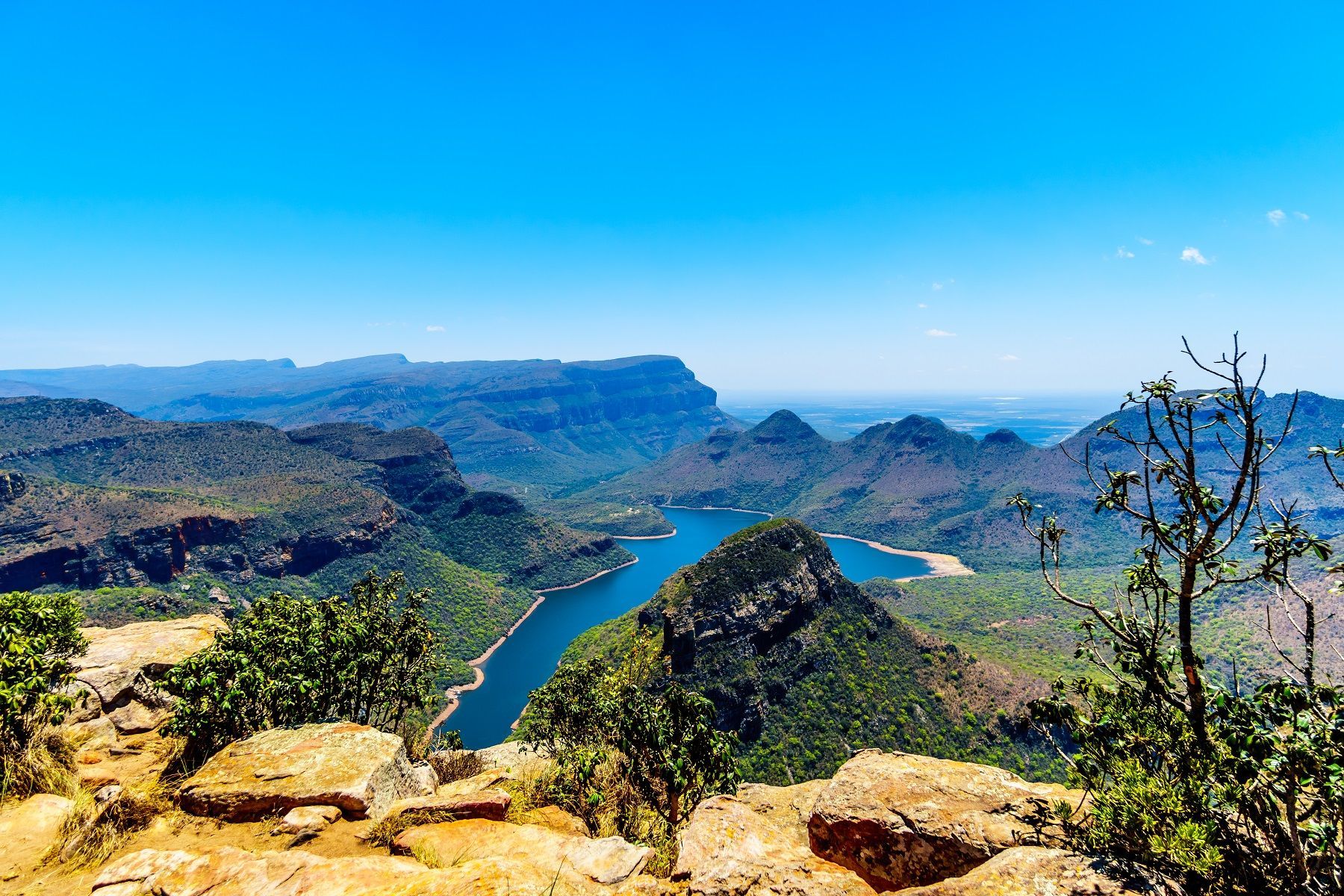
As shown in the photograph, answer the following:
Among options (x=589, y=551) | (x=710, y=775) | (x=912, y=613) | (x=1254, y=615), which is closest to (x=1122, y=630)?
(x=710, y=775)

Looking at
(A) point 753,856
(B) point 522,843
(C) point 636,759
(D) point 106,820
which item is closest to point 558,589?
(C) point 636,759

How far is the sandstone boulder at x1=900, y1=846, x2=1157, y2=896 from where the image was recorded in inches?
348

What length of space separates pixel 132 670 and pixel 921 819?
25717mm

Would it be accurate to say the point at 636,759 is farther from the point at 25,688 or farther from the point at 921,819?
the point at 25,688

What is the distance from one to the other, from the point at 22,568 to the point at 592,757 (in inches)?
5244

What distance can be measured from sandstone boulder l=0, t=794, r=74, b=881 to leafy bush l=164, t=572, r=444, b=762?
2721 mm

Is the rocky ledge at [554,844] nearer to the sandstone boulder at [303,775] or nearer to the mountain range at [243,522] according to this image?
the sandstone boulder at [303,775]

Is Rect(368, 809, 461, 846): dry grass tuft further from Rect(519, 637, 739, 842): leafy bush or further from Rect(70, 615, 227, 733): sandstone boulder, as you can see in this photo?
Rect(70, 615, 227, 733): sandstone boulder

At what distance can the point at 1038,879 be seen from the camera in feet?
30.6

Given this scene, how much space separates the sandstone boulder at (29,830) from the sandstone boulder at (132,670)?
12.1ft

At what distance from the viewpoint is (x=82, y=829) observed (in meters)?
10.9

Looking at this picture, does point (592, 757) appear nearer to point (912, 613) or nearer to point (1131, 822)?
point (1131, 822)

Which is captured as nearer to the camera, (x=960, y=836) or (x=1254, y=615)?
(x=960, y=836)

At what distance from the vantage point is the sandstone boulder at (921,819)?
1217cm
